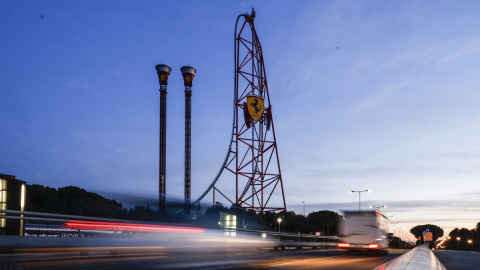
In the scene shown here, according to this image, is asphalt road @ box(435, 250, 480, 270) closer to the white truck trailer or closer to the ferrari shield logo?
the white truck trailer

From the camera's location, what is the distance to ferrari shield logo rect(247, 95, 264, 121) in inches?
2529

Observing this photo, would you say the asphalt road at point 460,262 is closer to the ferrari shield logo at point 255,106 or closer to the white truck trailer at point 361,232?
the white truck trailer at point 361,232

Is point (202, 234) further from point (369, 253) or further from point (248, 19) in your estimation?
point (248, 19)

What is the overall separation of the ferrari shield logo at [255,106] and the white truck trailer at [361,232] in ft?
112

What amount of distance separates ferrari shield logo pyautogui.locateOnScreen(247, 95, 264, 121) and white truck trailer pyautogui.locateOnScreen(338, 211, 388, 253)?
34.0m

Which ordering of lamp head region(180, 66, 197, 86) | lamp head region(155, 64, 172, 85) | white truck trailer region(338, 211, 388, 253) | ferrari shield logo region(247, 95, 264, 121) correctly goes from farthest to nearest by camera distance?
lamp head region(180, 66, 197, 86), lamp head region(155, 64, 172, 85), ferrari shield logo region(247, 95, 264, 121), white truck trailer region(338, 211, 388, 253)

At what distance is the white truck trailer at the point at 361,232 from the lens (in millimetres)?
30266

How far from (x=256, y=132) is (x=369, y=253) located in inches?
1459

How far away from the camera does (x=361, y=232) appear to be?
30672mm

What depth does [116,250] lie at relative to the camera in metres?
15.4

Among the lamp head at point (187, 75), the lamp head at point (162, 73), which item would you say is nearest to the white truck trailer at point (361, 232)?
the lamp head at point (162, 73)

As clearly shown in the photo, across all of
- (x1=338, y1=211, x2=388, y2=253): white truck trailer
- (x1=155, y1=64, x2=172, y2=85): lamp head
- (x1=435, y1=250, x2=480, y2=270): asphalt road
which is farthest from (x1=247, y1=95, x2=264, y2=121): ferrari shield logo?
(x1=155, y1=64, x2=172, y2=85): lamp head

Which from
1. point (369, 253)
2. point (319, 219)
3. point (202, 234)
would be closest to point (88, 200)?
point (202, 234)

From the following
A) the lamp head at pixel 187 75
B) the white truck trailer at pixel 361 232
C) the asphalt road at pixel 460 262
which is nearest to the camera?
the asphalt road at pixel 460 262
